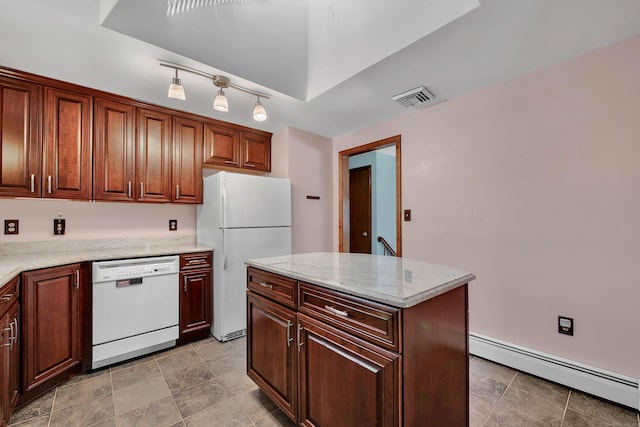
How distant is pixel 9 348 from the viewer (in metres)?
1.53

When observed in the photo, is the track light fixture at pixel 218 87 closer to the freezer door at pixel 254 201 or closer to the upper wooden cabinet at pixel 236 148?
the freezer door at pixel 254 201

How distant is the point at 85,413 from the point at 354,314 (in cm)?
184

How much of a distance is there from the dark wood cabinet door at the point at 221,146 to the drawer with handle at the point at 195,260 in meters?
1.02

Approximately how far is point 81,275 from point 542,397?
3352mm

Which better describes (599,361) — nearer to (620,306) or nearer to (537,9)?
(620,306)

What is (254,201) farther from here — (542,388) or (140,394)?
(542,388)

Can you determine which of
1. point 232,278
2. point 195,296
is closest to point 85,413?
point 195,296

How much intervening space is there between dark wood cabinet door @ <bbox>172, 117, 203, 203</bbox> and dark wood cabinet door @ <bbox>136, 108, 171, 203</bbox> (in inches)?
2.6

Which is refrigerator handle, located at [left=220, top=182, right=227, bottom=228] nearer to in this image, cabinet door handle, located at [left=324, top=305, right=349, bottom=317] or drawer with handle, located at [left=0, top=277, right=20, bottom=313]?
drawer with handle, located at [left=0, top=277, right=20, bottom=313]

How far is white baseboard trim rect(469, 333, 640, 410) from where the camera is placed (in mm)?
1707

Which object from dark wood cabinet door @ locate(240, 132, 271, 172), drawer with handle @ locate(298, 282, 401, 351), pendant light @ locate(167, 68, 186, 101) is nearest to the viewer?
drawer with handle @ locate(298, 282, 401, 351)

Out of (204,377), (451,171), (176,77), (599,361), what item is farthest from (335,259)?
(599,361)

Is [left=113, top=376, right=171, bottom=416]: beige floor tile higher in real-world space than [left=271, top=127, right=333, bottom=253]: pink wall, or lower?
lower

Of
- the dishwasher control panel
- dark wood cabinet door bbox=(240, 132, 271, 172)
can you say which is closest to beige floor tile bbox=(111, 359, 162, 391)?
the dishwasher control panel
